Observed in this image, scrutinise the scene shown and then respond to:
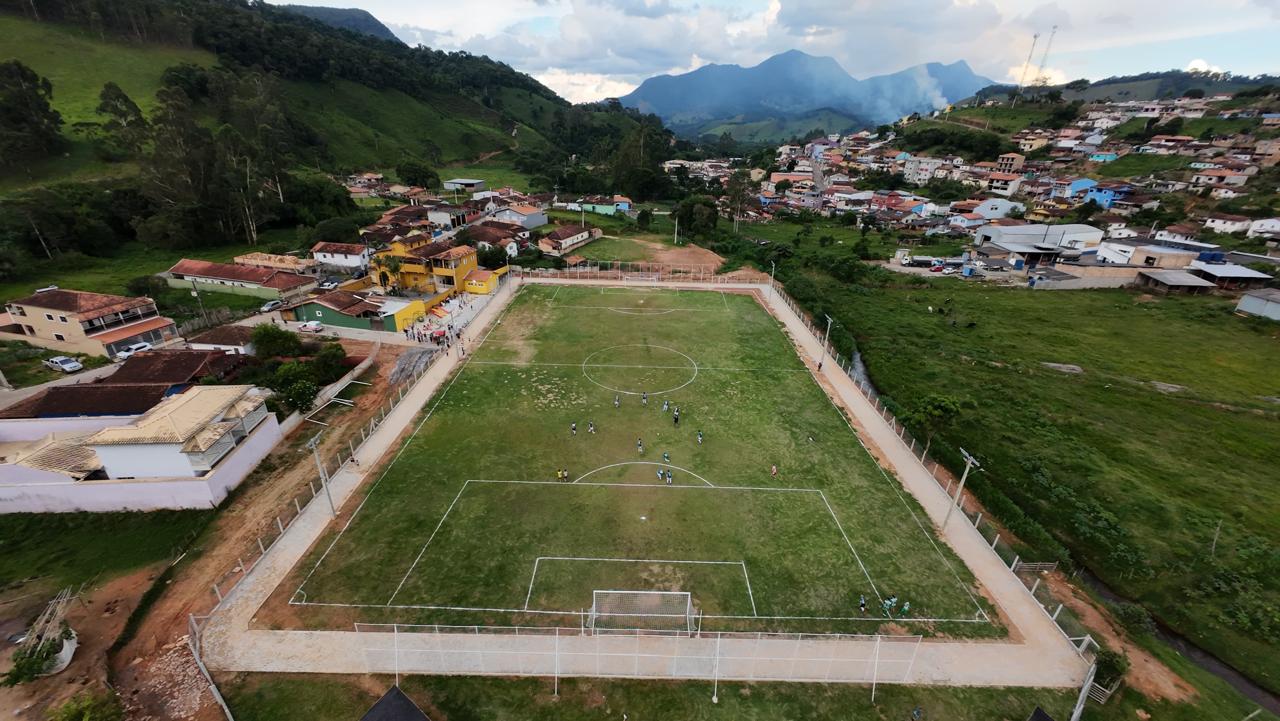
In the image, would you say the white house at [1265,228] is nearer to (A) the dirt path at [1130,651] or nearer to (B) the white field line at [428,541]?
(A) the dirt path at [1130,651]

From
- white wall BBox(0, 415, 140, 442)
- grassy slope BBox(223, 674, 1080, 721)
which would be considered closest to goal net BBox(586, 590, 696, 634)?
grassy slope BBox(223, 674, 1080, 721)

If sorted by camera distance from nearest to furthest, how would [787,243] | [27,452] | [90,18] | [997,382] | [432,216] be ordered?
[27,452] < [997,382] < [432,216] < [787,243] < [90,18]

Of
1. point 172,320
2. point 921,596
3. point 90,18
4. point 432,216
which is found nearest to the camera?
point 921,596

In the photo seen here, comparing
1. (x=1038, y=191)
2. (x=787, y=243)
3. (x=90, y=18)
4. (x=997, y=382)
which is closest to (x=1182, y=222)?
(x=1038, y=191)

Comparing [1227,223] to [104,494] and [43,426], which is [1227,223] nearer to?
[104,494]

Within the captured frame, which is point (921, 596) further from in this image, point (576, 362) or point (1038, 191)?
point (1038, 191)

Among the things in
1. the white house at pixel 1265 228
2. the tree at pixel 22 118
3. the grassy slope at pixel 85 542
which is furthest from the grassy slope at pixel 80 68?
the white house at pixel 1265 228

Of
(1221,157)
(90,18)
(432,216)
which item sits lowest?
(432,216)
